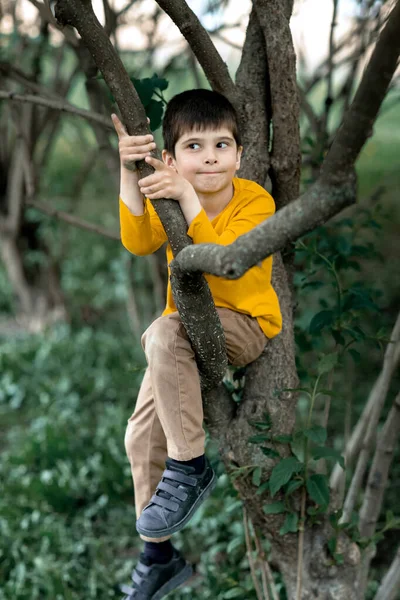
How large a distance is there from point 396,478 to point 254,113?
2.30m

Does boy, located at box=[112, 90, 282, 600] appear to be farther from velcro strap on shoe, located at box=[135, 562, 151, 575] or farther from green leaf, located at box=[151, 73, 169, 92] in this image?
velcro strap on shoe, located at box=[135, 562, 151, 575]

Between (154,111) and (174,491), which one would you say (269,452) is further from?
(154,111)

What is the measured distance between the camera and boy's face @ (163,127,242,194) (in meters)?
1.72

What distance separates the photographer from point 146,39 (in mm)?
4387

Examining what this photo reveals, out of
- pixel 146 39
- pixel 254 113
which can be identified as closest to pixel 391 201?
pixel 146 39

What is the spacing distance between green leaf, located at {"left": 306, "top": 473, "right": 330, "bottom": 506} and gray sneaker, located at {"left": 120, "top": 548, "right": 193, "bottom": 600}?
1.70ft

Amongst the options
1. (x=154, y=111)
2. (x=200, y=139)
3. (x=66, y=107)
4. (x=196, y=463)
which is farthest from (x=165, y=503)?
(x=66, y=107)

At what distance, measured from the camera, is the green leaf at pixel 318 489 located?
184 centimetres

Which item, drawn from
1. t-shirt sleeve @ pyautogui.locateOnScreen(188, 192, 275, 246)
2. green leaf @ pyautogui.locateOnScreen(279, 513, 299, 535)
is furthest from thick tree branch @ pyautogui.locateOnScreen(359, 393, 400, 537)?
t-shirt sleeve @ pyautogui.locateOnScreen(188, 192, 275, 246)

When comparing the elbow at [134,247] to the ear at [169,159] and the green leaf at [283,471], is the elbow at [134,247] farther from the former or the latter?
the green leaf at [283,471]

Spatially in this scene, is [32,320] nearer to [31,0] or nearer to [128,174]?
[31,0]

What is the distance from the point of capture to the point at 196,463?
1.79m

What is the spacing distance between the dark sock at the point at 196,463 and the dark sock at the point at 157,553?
395 mm

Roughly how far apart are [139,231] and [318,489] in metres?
0.86
